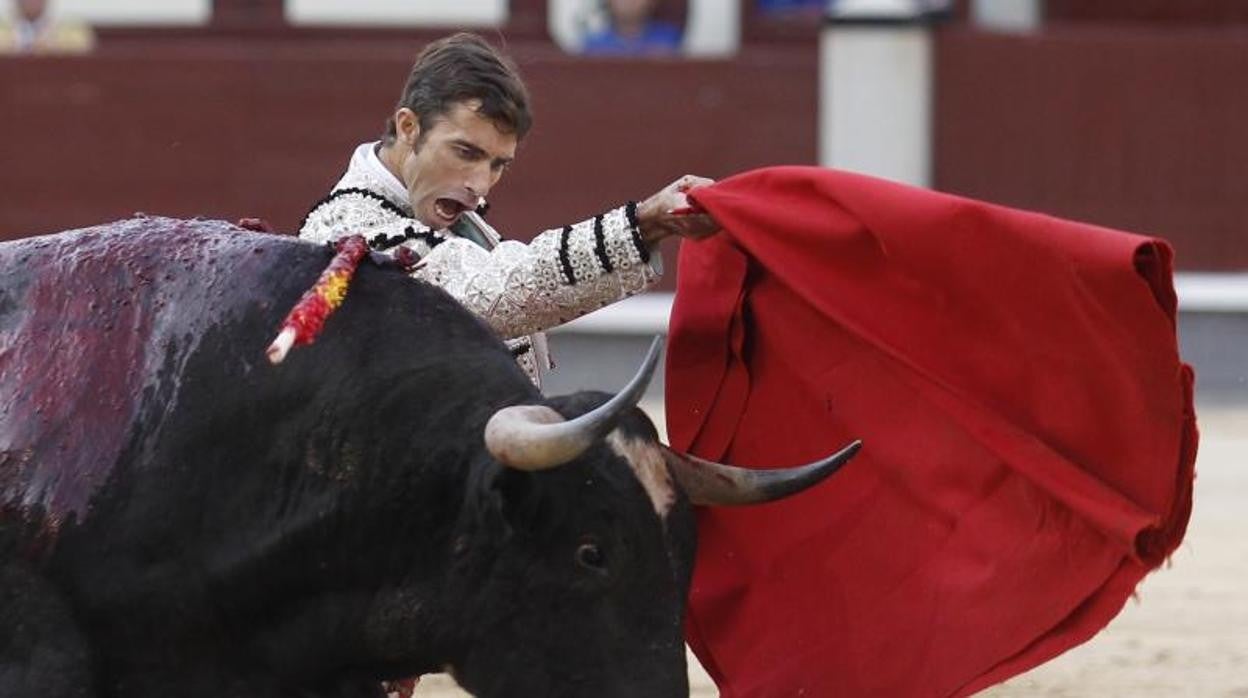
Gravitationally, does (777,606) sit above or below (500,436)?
below

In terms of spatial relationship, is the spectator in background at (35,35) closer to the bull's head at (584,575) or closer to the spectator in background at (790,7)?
the spectator in background at (790,7)

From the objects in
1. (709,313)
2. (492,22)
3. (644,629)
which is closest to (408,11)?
(492,22)

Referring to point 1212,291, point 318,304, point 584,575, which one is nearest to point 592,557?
point 584,575

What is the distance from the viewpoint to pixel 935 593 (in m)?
3.66

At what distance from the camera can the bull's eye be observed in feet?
10.2

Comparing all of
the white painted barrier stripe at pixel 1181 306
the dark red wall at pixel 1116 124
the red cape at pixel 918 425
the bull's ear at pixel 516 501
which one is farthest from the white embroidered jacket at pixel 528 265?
the dark red wall at pixel 1116 124

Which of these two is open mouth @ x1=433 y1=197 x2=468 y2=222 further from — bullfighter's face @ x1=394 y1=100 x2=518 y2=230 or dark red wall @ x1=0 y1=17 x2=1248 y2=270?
dark red wall @ x1=0 y1=17 x2=1248 y2=270

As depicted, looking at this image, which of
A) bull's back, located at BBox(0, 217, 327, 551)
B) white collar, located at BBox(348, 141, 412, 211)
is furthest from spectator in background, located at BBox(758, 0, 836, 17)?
bull's back, located at BBox(0, 217, 327, 551)

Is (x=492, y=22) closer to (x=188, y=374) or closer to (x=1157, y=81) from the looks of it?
(x=1157, y=81)

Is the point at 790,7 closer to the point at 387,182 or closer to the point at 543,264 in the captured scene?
the point at 387,182

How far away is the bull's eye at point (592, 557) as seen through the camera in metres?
3.09

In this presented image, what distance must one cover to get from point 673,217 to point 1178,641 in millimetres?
2216

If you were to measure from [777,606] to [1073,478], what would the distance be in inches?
18.0

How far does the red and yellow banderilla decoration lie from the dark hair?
0.30 metres
